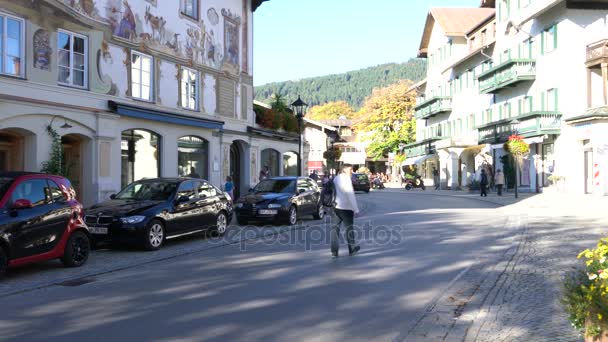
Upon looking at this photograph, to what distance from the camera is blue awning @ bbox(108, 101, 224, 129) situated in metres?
18.1

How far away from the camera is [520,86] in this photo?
4000cm

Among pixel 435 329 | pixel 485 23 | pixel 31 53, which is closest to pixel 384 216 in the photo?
pixel 31 53

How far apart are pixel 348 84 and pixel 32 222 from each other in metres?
174

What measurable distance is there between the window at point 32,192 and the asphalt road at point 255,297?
158cm

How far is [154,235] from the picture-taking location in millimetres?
12148

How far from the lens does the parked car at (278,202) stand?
1725cm

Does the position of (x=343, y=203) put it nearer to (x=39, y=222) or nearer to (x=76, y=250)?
(x=76, y=250)

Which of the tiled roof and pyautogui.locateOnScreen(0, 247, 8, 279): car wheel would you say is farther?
the tiled roof

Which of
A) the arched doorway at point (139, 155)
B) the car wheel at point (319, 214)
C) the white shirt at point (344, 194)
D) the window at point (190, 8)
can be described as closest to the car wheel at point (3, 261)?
the white shirt at point (344, 194)

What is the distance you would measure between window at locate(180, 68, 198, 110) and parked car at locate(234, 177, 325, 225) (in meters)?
5.26

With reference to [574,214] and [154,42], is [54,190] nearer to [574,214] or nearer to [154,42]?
[154,42]

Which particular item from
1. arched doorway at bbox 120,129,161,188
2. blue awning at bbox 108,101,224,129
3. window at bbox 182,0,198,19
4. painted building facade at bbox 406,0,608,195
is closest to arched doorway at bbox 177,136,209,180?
blue awning at bbox 108,101,224,129

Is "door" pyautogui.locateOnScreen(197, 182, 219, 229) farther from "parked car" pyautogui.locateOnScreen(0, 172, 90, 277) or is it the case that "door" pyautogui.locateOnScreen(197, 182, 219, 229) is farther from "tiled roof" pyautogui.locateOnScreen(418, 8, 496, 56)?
"tiled roof" pyautogui.locateOnScreen(418, 8, 496, 56)

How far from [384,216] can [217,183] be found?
7.30m
